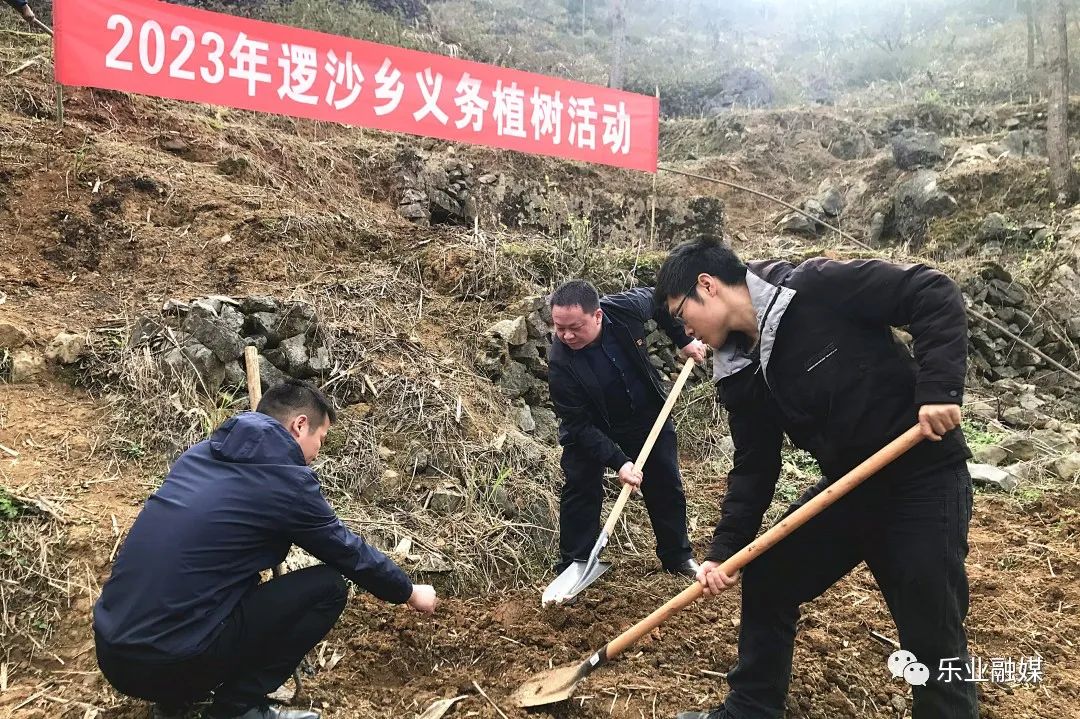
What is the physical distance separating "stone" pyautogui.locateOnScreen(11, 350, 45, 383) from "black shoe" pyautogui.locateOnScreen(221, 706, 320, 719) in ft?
8.28

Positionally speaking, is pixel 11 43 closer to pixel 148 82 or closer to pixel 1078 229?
pixel 148 82

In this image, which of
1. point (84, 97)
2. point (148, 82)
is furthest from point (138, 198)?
point (84, 97)

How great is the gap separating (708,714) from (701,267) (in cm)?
159

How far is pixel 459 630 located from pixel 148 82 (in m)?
4.12

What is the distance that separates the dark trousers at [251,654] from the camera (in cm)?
192

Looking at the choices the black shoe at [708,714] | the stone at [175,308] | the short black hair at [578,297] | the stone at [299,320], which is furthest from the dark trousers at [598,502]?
the stone at [175,308]

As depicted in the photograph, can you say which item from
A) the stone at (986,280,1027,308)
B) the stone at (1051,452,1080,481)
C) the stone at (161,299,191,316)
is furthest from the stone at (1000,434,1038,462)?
the stone at (161,299,191,316)

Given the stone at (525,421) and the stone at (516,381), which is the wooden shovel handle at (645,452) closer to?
the stone at (525,421)

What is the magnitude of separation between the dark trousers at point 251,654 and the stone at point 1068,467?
494 cm

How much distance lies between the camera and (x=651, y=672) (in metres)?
2.65

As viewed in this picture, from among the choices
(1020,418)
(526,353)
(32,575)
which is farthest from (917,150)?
(32,575)

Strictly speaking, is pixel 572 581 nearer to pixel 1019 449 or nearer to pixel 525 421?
pixel 525 421

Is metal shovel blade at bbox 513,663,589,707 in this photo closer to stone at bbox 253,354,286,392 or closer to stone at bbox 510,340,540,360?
stone at bbox 253,354,286,392

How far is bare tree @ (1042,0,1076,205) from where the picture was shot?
7.95 meters
